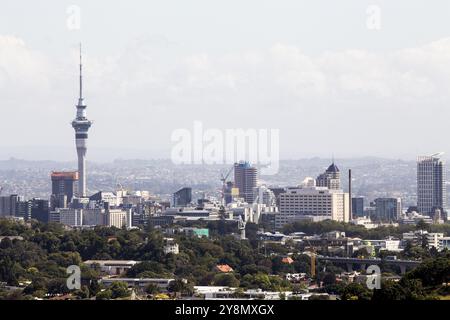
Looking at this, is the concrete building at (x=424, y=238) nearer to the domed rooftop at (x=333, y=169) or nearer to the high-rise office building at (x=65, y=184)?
the domed rooftop at (x=333, y=169)

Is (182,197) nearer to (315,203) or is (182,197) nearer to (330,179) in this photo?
(315,203)

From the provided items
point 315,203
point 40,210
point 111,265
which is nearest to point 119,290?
point 111,265

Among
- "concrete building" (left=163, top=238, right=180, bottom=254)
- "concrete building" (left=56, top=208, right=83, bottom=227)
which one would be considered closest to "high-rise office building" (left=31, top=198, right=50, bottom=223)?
"concrete building" (left=56, top=208, right=83, bottom=227)

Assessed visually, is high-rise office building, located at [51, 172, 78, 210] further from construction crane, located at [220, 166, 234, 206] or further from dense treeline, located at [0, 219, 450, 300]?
dense treeline, located at [0, 219, 450, 300]

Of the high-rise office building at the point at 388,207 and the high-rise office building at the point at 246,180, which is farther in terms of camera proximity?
the high-rise office building at the point at 388,207

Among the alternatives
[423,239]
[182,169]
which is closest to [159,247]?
[423,239]

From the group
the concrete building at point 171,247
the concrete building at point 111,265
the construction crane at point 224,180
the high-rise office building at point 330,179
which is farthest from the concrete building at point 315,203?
the concrete building at point 111,265
